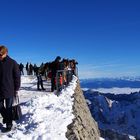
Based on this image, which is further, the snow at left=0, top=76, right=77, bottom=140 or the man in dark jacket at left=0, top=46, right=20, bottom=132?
the man in dark jacket at left=0, top=46, right=20, bottom=132

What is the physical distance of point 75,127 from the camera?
38.9ft

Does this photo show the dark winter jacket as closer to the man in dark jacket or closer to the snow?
the man in dark jacket

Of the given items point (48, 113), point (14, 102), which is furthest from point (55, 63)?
point (14, 102)

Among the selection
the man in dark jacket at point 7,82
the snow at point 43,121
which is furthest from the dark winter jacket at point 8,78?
the snow at point 43,121

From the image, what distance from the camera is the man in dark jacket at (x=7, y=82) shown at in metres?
10.9

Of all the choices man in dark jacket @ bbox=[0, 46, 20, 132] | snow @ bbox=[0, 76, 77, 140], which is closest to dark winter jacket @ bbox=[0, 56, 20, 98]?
man in dark jacket @ bbox=[0, 46, 20, 132]

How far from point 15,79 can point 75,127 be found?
2.32 metres

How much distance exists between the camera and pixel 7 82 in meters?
10.9

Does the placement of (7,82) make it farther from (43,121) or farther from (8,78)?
(43,121)

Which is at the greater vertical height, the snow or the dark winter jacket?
the dark winter jacket

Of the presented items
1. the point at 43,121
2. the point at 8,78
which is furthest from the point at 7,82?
the point at 43,121

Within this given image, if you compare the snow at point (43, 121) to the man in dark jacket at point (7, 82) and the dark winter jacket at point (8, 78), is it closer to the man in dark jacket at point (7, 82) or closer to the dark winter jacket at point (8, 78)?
the man in dark jacket at point (7, 82)

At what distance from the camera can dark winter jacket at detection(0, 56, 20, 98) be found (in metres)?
10.9

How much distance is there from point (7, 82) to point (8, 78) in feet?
0.39
